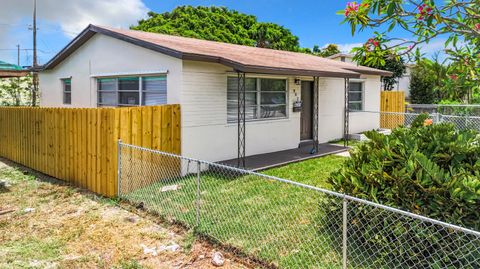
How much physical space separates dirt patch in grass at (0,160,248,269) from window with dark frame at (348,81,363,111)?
36.4ft

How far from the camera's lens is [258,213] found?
5.59 metres

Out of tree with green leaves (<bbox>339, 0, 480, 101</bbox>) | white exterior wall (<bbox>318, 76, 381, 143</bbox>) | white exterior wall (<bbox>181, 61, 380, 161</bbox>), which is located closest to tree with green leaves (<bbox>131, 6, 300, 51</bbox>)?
white exterior wall (<bbox>318, 76, 381, 143</bbox>)

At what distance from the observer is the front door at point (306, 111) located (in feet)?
40.2

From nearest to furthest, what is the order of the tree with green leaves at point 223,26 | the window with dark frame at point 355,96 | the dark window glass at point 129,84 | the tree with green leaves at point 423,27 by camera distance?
the tree with green leaves at point 423,27 → the dark window glass at point 129,84 → the window with dark frame at point 355,96 → the tree with green leaves at point 223,26

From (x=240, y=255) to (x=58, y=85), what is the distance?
39.2ft

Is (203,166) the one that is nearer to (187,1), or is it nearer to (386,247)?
(386,247)

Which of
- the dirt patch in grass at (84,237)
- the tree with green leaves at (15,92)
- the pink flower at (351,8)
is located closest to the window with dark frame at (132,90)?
the dirt patch in grass at (84,237)

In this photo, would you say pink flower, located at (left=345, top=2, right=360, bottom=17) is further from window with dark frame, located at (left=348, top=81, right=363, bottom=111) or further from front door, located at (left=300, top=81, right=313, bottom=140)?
window with dark frame, located at (left=348, top=81, right=363, bottom=111)

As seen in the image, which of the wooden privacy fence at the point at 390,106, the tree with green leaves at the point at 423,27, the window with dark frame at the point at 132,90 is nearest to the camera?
the tree with green leaves at the point at 423,27

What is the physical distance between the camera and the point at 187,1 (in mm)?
36812

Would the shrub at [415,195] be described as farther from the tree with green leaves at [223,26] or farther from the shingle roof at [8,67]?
the tree with green leaves at [223,26]

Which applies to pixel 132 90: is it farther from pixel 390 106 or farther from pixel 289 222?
pixel 390 106

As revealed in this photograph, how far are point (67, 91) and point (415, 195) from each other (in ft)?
42.1

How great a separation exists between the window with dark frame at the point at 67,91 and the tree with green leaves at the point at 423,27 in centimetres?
1200
